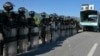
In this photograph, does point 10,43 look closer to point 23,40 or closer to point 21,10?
point 23,40

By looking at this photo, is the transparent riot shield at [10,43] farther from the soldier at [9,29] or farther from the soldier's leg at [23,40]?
the soldier's leg at [23,40]

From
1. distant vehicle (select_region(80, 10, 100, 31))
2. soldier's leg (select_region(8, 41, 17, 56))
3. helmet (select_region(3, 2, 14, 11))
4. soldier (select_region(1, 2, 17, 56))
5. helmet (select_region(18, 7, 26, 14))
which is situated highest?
helmet (select_region(3, 2, 14, 11))

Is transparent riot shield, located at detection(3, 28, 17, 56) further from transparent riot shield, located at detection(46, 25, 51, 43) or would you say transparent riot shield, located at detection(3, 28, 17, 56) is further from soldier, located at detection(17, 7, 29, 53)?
transparent riot shield, located at detection(46, 25, 51, 43)

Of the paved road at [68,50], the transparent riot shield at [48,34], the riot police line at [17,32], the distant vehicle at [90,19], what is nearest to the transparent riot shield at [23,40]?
the riot police line at [17,32]

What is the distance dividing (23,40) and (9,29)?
2.53 meters

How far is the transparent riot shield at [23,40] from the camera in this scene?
566 inches

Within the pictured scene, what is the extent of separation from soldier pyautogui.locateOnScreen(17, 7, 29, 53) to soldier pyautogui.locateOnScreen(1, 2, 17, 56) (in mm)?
886

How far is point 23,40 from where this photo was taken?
14.8 m

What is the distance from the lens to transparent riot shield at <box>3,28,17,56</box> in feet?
40.2

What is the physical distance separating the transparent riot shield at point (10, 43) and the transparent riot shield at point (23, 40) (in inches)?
34.2

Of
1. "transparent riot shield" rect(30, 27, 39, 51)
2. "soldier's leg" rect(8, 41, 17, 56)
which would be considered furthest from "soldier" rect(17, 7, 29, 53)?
"transparent riot shield" rect(30, 27, 39, 51)

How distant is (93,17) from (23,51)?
3074 centimetres

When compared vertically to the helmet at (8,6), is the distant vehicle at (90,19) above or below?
below

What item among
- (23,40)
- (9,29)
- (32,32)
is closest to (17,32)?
(23,40)
